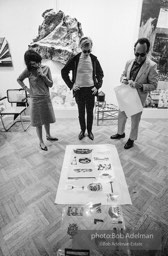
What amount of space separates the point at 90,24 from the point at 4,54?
1945mm

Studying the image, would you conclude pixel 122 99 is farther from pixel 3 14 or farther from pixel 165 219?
pixel 3 14

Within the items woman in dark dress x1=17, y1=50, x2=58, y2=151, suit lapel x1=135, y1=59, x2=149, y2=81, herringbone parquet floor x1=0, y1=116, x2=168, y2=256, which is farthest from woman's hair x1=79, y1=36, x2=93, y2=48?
herringbone parquet floor x1=0, y1=116, x2=168, y2=256

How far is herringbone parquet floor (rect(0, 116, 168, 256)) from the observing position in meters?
1.24

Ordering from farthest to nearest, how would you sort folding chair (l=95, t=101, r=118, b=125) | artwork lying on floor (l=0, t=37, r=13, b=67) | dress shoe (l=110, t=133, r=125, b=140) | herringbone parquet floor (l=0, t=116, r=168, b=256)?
folding chair (l=95, t=101, r=118, b=125) → artwork lying on floor (l=0, t=37, r=13, b=67) → dress shoe (l=110, t=133, r=125, b=140) → herringbone parquet floor (l=0, t=116, r=168, b=256)

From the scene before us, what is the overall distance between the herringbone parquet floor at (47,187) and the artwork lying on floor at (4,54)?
157cm

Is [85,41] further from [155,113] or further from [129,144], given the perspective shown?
[155,113]

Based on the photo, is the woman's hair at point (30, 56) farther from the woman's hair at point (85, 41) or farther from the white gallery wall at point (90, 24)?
the white gallery wall at point (90, 24)

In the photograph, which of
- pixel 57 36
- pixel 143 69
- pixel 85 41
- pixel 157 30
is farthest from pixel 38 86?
pixel 157 30

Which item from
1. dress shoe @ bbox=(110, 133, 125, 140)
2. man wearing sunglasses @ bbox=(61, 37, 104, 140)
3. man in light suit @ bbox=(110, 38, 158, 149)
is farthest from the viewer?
dress shoe @ bbox=(110, 133, 125, 140)

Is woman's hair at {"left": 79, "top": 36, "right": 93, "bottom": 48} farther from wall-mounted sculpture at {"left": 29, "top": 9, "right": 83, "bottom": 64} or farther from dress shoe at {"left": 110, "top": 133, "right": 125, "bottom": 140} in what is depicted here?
dress shoe at {"left": 110, "top": 133, "right": 125, "bottom": 140}

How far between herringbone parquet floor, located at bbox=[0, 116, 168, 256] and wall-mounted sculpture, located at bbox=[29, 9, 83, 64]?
1727mm

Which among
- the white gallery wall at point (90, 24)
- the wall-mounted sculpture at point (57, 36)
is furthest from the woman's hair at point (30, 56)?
the white gallery wall at point (90, 24)

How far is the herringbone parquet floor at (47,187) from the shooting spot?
1.24 metres

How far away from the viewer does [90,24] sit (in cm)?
307
